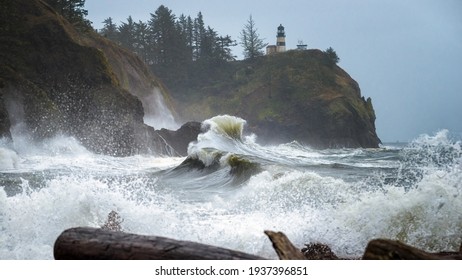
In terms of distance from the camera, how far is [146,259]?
2.46m

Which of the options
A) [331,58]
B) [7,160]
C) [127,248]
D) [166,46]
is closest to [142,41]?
[166,46]

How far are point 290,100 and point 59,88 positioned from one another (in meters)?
22.4

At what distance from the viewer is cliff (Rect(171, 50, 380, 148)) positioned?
3328 centimetres

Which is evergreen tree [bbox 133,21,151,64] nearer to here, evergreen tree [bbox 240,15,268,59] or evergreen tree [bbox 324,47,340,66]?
evergreen tree [bbox 240,15,268,59]

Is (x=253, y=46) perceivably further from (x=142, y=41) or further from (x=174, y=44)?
(x=142, y=41)

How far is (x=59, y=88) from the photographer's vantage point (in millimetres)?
18172

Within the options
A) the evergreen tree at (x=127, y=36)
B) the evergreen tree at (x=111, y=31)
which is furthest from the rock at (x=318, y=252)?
the evergreen tree at (x=127, y=36)

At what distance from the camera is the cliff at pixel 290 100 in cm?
3328

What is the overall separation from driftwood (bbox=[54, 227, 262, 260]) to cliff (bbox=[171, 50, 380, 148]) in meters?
28.2

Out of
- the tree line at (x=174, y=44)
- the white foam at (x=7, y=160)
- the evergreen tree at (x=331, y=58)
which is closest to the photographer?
the white foam at (x=7, y=160)

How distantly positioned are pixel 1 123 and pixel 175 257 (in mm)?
12803

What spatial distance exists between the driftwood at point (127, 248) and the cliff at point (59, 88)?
13449mm

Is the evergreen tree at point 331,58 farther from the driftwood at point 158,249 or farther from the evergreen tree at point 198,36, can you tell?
the driftwood at point 158,249
